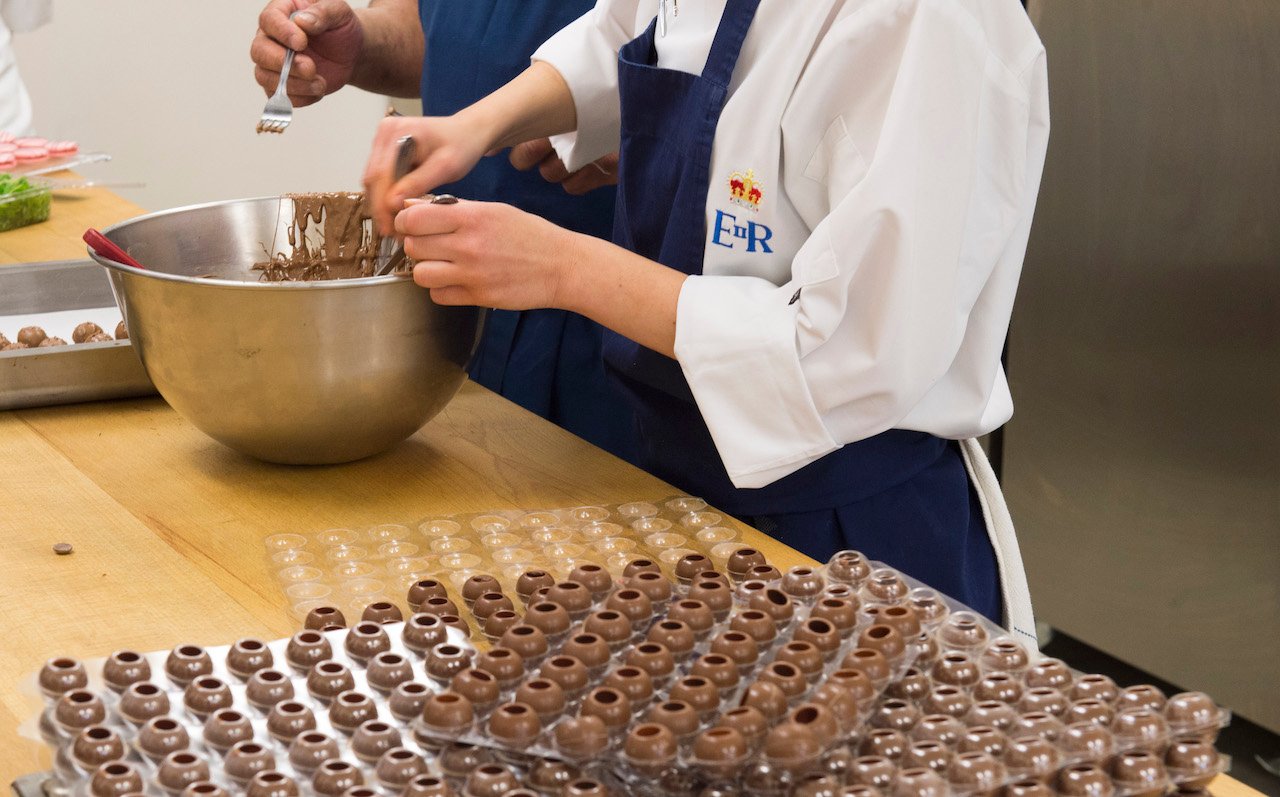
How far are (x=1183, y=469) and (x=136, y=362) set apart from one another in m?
1.70

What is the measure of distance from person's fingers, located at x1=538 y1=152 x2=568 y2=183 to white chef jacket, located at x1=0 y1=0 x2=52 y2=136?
1.86m

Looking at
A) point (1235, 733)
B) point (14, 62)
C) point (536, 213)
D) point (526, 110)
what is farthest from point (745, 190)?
point (14, 62)

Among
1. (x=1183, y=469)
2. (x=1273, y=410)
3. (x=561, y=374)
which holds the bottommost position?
(x=1183, y=469)

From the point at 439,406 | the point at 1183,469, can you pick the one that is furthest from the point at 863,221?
the point at 1183,469

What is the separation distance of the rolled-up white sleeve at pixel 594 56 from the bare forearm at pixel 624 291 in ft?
1.25

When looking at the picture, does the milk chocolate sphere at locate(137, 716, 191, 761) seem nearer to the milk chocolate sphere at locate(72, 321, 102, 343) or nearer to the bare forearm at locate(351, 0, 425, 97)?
the milk chocolate sphere at locate(72, 321, 102, 343)

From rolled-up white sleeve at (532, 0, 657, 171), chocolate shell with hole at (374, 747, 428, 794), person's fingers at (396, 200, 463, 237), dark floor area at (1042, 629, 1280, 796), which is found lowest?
dark floor area at (1042, 629, 1280, 796)

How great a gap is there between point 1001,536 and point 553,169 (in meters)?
0.70

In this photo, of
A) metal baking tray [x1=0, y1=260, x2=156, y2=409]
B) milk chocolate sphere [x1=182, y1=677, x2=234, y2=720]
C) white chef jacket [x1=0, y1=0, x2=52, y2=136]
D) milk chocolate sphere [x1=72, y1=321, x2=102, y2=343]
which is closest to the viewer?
milk chocolate sphere [x1=182, y1=677, x2=234, y2=720]

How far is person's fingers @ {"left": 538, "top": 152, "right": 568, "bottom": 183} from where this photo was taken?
172cm

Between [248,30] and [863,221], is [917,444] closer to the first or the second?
[863,221]

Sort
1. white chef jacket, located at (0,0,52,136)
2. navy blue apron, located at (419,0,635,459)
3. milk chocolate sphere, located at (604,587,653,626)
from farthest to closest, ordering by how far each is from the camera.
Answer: white chef jacket, located at (0,0,52,136), navy blue apron, located at (419,0,635,459), milk chocolate sphere, located at (604,587,653,626)

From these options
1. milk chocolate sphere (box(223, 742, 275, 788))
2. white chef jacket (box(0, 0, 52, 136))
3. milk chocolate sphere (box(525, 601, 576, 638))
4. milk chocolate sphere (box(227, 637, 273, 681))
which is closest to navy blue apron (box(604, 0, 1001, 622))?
milk chocolate sphere (box(525, 601, 576, 638))

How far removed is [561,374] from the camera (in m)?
1.85
